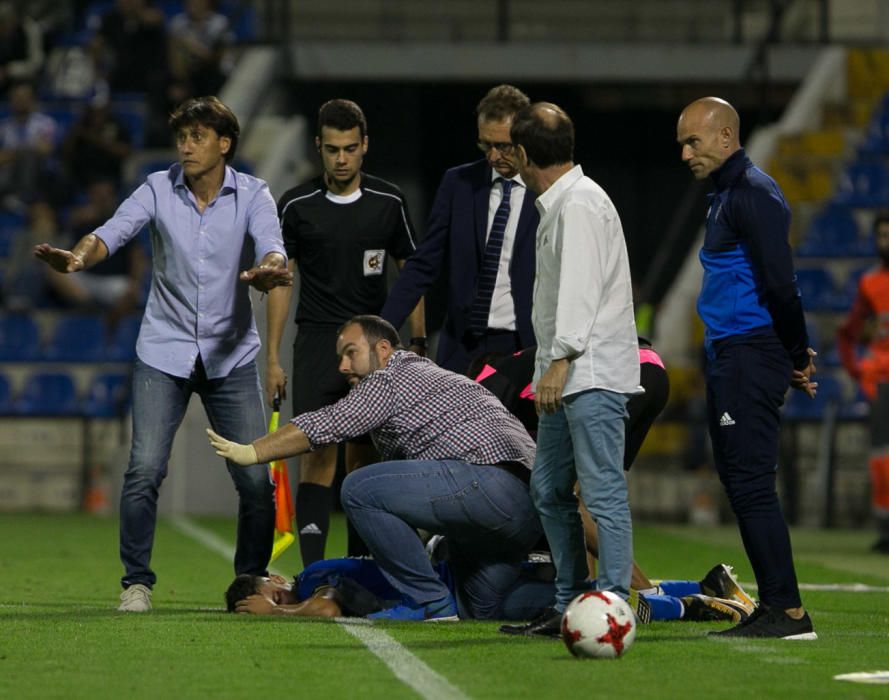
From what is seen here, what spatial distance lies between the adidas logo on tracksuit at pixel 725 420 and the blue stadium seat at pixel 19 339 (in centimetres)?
1239

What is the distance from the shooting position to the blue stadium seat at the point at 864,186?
18.9 metres

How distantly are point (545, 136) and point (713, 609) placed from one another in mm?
2269

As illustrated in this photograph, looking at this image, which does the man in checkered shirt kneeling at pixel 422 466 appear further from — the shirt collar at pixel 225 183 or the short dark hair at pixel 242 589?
the shirt collar at pixel 225 183

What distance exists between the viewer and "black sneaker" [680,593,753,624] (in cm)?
803

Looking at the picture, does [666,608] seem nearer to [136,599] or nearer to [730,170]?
[730,170]

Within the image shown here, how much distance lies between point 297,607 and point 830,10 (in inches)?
588

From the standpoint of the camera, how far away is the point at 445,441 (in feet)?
25.3

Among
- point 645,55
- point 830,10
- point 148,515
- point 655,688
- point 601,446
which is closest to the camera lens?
point 655,688

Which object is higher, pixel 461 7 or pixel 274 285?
pixel 461 7

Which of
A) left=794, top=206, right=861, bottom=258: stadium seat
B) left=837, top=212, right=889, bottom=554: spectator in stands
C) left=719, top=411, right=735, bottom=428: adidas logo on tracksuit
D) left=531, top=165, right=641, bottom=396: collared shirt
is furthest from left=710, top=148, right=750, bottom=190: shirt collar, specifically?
left=794, top=206, right=861, bottom=258: stadium seat

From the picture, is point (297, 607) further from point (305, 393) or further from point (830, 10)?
point (830, 10)

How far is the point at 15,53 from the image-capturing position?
2177cm

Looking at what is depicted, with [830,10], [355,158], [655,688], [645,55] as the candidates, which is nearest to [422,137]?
[645,55]

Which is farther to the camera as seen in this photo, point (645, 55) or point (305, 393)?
point (645, 55)
